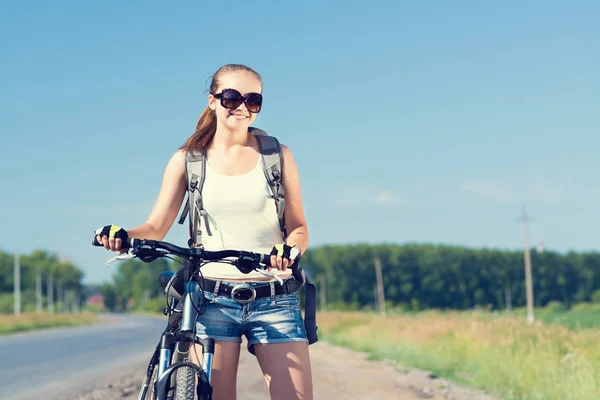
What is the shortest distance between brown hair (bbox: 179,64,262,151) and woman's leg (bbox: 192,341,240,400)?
812 millimetres

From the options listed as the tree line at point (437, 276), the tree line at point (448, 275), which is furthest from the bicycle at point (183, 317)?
the tree line at point (448, 275)

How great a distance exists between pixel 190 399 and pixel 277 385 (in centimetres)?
51

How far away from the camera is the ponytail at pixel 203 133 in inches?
137

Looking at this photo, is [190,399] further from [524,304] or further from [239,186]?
[524,304]

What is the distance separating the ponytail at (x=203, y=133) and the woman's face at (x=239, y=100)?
9cm

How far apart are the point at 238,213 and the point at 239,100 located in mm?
460

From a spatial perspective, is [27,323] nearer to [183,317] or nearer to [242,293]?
[242,293]

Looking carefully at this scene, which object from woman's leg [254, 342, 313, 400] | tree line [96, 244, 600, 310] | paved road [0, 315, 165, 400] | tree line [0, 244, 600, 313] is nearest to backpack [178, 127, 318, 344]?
woman's leg [254, 342, 313, 400]

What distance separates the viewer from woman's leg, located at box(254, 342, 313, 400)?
10.7 ft

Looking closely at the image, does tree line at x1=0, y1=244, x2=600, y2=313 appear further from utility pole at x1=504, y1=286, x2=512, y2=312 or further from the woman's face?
the woman's face

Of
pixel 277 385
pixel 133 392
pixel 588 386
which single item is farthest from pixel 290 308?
pixel 133 392

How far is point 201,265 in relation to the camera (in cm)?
310

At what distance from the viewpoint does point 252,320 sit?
10.7ft

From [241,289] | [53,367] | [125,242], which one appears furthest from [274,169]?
[53,367]
